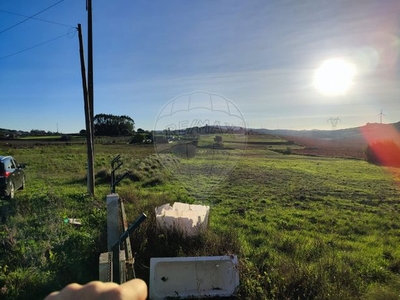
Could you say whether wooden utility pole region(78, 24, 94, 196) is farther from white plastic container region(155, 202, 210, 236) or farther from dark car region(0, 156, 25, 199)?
white plastic container region(155, 202, 210, 236)

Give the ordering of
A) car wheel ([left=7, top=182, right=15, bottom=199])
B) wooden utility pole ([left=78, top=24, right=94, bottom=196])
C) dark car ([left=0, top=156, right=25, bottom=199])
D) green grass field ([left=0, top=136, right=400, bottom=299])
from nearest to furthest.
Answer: green grass field ([left=0, top=136, right=400, bottom=299]) → dark car ([left=0, top=156, right=25, bottom=199]) → car wheel ([left=7, top=182, right=15, bottom=199]) → wooden utility pole ([left=78, top=24, right=94, bottom=196])

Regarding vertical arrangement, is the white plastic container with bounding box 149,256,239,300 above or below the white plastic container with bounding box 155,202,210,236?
below

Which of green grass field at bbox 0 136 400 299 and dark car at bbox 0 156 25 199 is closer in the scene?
green grass field at bbox 0 136 400 299

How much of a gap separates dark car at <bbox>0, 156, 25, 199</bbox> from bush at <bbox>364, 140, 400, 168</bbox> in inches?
1516

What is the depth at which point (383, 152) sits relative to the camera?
41.4 meters

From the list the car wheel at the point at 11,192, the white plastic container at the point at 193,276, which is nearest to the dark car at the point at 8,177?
the car wheel at the point at 11,192

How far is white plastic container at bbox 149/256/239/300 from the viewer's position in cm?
479

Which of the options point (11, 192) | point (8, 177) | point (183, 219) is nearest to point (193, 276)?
point (183, 219)

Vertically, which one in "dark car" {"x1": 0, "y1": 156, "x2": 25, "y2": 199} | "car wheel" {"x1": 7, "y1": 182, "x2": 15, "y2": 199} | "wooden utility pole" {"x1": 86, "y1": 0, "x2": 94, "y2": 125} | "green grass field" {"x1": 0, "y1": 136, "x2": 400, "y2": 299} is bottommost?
"green grass field" {"x1": 0, "y1": 136, "x2": 400, "y2": 299}

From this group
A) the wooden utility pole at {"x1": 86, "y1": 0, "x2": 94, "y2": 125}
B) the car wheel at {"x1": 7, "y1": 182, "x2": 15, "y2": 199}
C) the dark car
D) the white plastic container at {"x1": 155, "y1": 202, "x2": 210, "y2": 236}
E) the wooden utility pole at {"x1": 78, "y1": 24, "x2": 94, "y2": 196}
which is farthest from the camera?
the wooden utility pole at {"x1": 86, "y1": 0, "x2": 94, "y2": 125}

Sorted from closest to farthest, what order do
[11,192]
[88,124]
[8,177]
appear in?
[8,177] < [11,192] < [88,124]

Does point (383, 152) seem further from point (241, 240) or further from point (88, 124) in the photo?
point (241, 240)

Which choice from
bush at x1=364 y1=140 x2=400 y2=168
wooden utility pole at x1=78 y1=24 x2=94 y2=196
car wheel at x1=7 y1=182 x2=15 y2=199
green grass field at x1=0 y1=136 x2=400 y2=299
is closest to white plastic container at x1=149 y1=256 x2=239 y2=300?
green grass field at x1=0 y1=136 x2=400 y2=299

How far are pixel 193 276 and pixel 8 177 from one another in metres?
10.3
